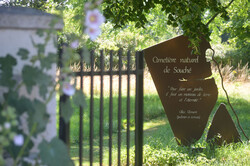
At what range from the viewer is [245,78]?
13094 mm

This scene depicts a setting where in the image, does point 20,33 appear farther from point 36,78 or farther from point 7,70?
point 36,78

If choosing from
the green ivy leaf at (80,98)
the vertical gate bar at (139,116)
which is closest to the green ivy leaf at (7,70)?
the green ivy leaf at (80,98)

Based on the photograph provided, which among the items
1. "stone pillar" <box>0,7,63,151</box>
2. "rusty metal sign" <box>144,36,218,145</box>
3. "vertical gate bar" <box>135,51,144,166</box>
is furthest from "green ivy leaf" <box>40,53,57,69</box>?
"rusty metal sign" <box>144,36,218,145</box>

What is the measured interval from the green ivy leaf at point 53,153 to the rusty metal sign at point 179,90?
3.95 meters

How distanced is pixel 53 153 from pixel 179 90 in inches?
161

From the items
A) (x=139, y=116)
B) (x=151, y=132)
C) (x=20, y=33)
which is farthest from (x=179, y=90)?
(x=20, y=33)

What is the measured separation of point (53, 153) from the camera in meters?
1.74

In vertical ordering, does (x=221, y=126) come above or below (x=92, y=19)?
below

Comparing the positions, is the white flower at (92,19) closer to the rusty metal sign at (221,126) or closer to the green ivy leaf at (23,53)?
the green ivy leaf at (23,53)

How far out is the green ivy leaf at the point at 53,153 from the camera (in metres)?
1.70

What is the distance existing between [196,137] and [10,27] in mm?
4135

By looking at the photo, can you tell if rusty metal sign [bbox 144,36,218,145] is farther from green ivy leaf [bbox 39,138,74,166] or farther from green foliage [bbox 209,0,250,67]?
green ivy leaf [bbox 39,138,74,166]

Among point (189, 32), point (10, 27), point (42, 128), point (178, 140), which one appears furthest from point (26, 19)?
point (178, 140)

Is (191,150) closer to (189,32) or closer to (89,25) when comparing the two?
(189,32)
